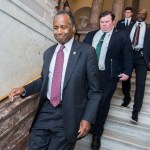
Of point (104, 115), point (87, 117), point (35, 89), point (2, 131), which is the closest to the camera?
point (87, 117)

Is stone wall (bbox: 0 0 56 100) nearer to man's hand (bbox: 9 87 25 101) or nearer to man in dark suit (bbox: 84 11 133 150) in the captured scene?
man in dark suit (bbox: 84 11 133 150)

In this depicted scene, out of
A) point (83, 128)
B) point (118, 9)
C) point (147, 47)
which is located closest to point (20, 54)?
point (147, 47)

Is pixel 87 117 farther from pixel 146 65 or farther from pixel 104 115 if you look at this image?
pixel 146 65

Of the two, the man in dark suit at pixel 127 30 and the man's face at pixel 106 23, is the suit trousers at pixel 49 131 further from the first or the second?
the man in dark suit at pixel 127 30

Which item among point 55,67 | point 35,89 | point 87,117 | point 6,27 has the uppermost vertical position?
point 6,27

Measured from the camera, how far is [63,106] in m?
2.05

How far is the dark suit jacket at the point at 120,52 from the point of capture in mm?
3570

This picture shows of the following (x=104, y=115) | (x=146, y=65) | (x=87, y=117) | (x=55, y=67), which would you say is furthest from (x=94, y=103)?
(x=146, y=65)

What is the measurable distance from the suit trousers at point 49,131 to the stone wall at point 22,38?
6.22 feet

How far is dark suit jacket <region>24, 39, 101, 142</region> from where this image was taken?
2.03 meters

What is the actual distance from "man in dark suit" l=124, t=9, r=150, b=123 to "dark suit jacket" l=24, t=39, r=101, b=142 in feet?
6.64

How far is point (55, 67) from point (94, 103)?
42 centimetres

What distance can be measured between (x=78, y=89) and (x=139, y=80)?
2.25 m

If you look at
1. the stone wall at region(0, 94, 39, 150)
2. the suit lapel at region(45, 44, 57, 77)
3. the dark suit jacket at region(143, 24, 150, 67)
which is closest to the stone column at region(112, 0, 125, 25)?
the dark suit jacket at region(143, 24, 150, 67)
